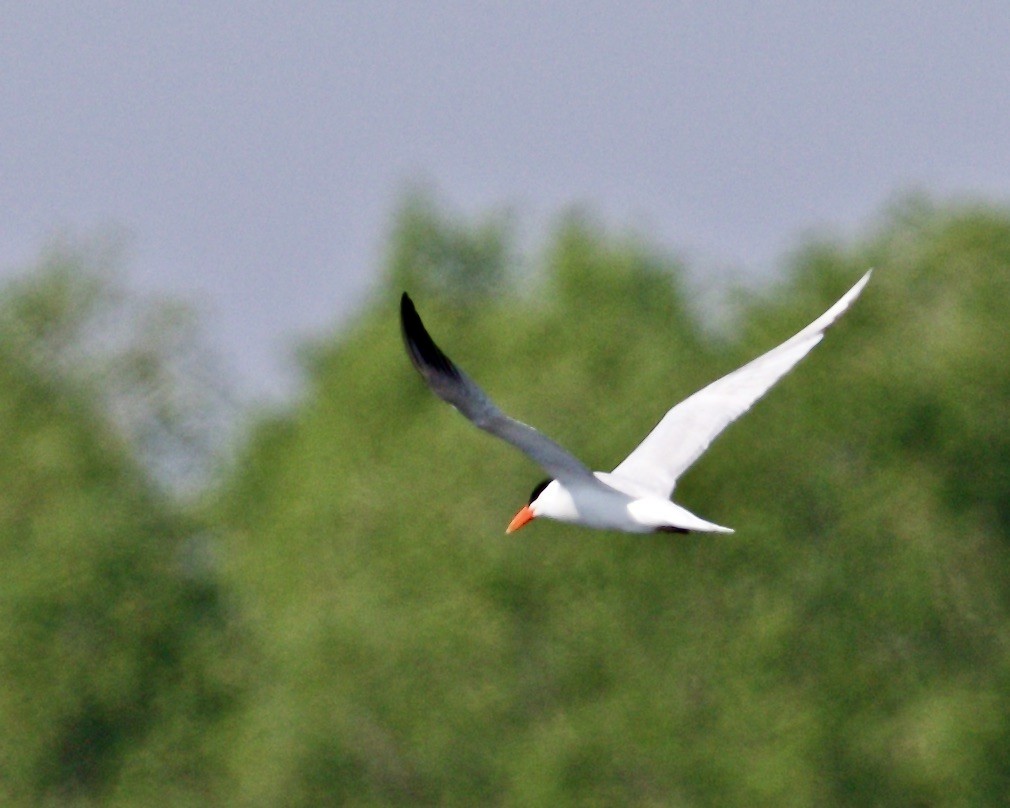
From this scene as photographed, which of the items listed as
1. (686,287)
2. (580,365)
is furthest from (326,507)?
(686,287)

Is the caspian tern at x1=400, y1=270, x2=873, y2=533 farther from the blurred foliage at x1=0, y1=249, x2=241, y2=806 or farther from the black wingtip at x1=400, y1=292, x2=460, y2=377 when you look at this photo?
the blurred foliage at x1=0, y1=249, x2=241, y2=806

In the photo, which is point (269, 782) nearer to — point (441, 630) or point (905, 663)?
point (441, 630)

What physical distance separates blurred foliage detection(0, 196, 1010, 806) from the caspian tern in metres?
8.58

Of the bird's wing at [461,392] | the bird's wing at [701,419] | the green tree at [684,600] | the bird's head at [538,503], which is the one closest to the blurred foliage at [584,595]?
the green tree at [684,600]

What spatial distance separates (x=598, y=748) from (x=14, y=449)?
31.3 feet

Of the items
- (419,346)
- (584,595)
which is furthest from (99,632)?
(419,346)

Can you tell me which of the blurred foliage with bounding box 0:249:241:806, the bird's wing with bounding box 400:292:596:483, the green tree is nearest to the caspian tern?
the bird's wing with bounding box 400:292:596:483

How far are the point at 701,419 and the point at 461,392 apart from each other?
2.24 m

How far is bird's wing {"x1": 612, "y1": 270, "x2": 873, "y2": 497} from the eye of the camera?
15789 millimetres

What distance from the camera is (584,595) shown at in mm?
25625

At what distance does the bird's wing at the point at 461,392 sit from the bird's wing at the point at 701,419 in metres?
1.43

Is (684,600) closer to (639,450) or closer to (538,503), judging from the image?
(639,450)

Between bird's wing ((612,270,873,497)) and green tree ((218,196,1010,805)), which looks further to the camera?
green tree ((218,196,1010,805))

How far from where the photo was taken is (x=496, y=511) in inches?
1038
